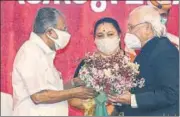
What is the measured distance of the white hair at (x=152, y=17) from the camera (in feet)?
8.87

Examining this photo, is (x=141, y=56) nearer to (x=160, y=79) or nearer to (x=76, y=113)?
(x=160, y=79)

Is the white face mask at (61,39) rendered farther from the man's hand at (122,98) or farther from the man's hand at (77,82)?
the man's hand at (122,98)

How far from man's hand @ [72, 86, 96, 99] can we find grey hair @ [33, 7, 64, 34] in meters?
0.45

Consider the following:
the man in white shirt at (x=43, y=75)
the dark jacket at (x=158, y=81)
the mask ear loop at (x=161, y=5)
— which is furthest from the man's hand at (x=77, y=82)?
the mask ear loop at (x=161, y=5)

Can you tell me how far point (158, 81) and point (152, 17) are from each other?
42cm

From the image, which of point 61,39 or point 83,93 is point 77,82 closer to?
→ point 83,93

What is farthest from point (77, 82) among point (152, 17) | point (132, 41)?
point (152, 17)

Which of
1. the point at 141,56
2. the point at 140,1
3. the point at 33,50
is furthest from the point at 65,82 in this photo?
the point at 140,1

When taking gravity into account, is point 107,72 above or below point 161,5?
below

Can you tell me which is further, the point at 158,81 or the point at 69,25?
the point at 69,25

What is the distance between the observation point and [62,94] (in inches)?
106

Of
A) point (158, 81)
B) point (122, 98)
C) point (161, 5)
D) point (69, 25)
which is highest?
point (161, 5)

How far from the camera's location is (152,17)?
8.89ft

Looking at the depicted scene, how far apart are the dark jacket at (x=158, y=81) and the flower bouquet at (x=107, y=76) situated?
0.05 metres
